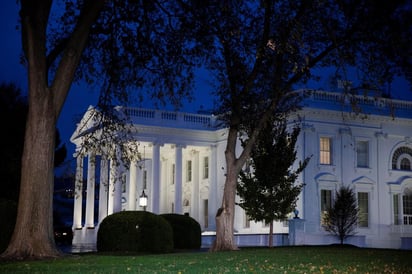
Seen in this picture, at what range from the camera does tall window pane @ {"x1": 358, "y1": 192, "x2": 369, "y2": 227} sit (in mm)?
39875

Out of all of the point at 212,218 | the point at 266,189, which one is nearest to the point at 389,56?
the point at 266,189

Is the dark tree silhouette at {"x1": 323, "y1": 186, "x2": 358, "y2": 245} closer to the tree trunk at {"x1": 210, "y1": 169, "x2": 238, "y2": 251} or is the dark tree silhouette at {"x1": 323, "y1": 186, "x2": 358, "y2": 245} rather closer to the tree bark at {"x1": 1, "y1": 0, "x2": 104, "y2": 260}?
the tree trunk at {"x1": 210, "y1": 169, "x2": 238, "y2": 251}

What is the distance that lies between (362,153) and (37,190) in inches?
1154

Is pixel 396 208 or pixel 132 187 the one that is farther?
pixel 132 187

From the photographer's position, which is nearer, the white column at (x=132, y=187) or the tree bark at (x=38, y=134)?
the tree bark at (x=38, y=134)

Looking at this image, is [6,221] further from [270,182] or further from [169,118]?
[169,118]

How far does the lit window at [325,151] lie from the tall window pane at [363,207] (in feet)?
10.1

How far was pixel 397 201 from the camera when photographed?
41250 millimetres

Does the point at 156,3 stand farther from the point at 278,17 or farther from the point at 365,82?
the point at 365,82

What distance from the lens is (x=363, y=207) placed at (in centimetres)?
4025

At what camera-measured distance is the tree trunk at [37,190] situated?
1558 centimetres

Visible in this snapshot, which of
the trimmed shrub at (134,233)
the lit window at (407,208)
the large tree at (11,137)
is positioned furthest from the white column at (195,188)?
the trimmed shrub at (134,233)

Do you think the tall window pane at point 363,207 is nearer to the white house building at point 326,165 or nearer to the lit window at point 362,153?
the white house building at point 326,165

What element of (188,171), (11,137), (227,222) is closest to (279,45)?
(227,222)
